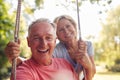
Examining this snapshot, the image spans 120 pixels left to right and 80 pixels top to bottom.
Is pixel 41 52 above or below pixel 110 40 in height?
above

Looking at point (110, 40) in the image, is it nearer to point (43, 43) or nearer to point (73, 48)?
point (73, 48)

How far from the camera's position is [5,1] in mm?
7734

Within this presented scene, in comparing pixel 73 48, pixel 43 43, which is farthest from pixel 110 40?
pixel 43 43

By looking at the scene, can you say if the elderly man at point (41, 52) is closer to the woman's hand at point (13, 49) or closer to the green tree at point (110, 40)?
the woman's hand at point (13, 49)

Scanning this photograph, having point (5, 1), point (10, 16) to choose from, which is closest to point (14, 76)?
point (5, 1)

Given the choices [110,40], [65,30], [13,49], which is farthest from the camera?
[110,40]

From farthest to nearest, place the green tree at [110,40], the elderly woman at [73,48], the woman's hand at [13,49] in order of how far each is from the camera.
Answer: the green tree at [110,40] → the elderly woman at [73,48] → the woman's hand at [13,49]

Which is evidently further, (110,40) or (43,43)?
(110,40)

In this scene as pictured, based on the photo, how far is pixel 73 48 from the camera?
162cm

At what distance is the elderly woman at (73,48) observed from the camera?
1.53 m

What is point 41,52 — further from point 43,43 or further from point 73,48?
point 73,48

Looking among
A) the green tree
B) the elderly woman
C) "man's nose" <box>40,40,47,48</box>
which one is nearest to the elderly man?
"man's nose" <box>40,40,47,48</box>

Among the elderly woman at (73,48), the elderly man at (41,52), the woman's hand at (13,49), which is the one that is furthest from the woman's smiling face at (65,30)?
the woman's hand at (13,49)

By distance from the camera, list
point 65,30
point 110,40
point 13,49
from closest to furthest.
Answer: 1. point 13,49
2. point 65,30
3. point 110,40
